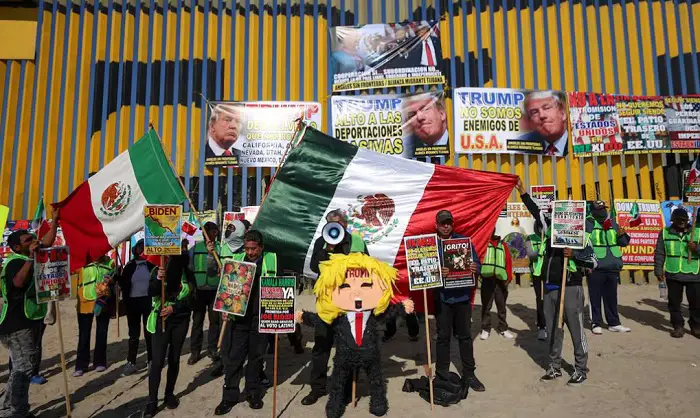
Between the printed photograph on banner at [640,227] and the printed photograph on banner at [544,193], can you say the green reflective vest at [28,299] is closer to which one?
the printed photograph on banner at [544,193]

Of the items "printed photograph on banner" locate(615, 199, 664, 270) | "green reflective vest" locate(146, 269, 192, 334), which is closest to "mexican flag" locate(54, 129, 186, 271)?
"green reflective vest" locate(146, 269, 192, 334)

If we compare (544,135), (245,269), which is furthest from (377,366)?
(544,135)

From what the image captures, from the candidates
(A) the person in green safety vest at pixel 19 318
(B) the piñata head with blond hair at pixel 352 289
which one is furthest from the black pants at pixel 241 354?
(A) the person in green safety vest at pixel 19 318

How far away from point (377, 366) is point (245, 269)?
169 centimetres

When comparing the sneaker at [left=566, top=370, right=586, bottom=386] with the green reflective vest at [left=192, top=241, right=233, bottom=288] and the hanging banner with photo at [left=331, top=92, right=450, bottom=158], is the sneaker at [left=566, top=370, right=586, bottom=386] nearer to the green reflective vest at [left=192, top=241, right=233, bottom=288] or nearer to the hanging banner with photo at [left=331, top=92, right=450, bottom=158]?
the green reflective vest at [left=192, top=241, right=233, bottom=288]

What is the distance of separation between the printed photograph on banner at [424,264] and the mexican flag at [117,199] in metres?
3.07

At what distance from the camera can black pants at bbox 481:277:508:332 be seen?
24.3 feet

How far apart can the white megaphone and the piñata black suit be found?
88 centimetres

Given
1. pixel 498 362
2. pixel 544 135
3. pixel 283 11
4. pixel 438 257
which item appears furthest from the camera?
pixel 283 11

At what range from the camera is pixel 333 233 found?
4910mm

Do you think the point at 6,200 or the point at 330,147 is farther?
the point at 6,200

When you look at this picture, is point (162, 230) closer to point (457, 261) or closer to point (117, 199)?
point (117, 199)

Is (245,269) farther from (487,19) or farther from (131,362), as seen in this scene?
(487,19)

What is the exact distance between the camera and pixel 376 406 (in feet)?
14.1
